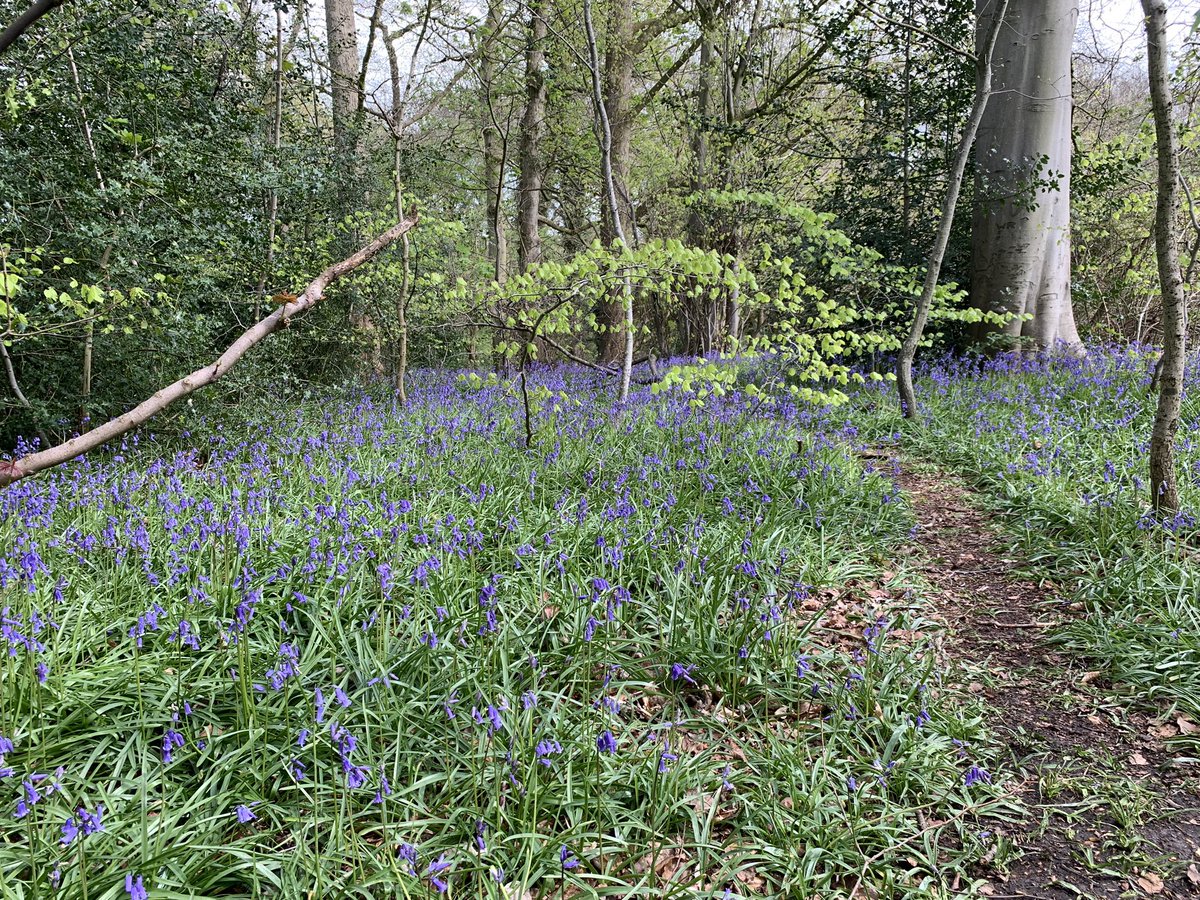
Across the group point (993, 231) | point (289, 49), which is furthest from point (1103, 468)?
point (289, 49)

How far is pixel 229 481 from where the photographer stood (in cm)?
479

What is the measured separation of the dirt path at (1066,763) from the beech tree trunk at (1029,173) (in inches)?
238

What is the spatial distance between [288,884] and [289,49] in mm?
10355

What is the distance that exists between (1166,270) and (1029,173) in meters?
5.38

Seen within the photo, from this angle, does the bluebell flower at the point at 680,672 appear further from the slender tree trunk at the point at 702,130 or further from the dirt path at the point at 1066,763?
the slender tree trunk at the point at 702,130

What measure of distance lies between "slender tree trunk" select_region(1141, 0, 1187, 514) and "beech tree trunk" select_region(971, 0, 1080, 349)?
4824mm

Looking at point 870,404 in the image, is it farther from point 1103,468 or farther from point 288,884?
point 288,884

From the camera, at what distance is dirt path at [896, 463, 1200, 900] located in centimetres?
201

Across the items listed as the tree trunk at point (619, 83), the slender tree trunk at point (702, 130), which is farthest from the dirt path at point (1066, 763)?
the slender tree trunk at point (702, 130)

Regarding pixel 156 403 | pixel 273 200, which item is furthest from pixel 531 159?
pixel 156 403

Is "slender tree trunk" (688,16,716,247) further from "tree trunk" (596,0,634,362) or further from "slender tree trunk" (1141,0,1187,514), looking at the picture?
"slender tree trunk" (1141,0,1187,514)

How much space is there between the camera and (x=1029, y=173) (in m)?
8.10

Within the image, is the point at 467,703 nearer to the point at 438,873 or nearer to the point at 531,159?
the point at 438,873

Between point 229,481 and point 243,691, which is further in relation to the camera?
point 229,481
